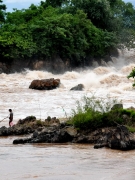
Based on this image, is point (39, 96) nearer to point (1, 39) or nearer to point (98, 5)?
point (1, 39)

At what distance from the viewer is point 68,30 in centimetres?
5056

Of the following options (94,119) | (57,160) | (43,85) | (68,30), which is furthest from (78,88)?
(57,160)

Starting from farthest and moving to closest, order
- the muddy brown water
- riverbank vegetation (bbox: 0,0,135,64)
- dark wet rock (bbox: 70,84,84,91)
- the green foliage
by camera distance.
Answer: riverbank vegetation (bbox: 0,0,135,64) < dark wet rock (bbox: 70,84,84,91) < the green foliage < the muddy brown water

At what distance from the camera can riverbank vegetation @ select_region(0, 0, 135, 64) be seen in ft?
155

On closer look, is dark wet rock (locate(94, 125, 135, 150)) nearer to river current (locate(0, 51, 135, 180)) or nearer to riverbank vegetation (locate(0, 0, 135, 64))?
river current (locate(0, 51, 135, 180))

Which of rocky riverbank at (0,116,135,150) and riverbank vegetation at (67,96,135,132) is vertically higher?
riverbank vegetation at (67,96,135,132)

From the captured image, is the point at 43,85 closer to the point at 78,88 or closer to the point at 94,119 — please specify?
the point at 78,88

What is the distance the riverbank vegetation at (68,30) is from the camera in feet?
155

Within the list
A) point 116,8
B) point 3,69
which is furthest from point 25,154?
point 116,8

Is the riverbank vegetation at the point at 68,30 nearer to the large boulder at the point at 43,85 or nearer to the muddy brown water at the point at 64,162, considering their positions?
the large boulder at the point at 43,85

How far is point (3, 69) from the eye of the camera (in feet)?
145

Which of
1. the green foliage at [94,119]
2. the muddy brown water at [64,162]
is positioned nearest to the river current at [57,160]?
the muddy brown water at [64,162]

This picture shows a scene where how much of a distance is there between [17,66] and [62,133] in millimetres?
29119

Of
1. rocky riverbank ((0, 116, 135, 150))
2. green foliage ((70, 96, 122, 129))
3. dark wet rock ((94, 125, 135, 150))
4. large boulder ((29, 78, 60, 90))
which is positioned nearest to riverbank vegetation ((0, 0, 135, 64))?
large boulder ((29, 78, 60, 90))
